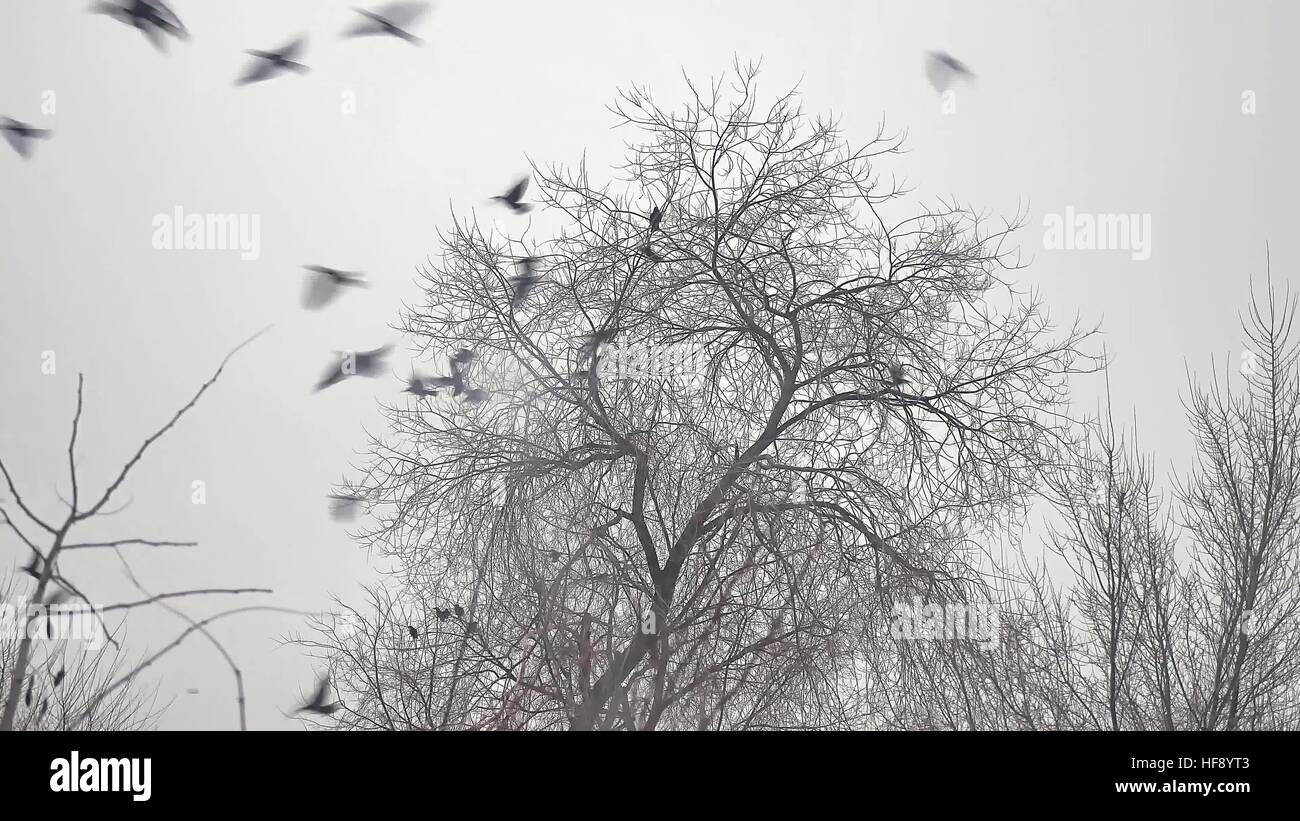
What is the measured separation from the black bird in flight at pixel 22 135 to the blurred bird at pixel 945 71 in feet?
17.3

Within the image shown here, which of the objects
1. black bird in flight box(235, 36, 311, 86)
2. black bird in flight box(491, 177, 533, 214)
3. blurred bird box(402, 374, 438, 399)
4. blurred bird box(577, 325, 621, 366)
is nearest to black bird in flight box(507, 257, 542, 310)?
black bird in flight box(491, 177, 533, 214)

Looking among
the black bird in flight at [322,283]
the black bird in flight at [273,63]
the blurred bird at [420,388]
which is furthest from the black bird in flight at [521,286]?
the black bird in flight at [273,63]

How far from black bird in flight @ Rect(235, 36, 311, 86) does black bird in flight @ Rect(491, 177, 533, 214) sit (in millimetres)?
1563

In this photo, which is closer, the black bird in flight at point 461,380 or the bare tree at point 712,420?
the bare tree at point 712,420

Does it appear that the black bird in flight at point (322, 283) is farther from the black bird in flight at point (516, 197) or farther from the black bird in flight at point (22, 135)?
the black bird in flight at point (22, 135)

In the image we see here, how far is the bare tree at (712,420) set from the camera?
19.0ft

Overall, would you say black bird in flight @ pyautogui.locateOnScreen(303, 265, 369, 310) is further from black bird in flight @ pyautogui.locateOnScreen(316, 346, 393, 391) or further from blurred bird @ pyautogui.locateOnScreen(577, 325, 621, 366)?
blurred bird @ pyautogui.locateOnScreen(577, 325, 621, 366)

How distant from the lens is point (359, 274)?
534cm

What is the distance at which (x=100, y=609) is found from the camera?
44.9 inches

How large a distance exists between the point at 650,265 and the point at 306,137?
6869 inches

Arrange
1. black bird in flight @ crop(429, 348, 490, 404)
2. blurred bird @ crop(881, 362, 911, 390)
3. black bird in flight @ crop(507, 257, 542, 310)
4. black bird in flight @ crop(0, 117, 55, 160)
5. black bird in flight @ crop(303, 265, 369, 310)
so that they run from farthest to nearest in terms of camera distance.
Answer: black bird in flight @ crop(429, 348, 490, 404) < black bird in flight @ crop(507, 257, 542, 310) < blurred bird @ crop(881, 362, 911, 390) < black bird in flight @ crop(303, 265, 369, 310) < black bird in flight @ crop(0, 117, 55, 160)

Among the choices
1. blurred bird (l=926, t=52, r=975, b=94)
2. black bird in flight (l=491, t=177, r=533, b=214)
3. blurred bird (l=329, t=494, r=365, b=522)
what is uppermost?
blurred bird (l=926, t=52, r=975, b=94)

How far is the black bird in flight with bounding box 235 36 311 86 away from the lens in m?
4.66
